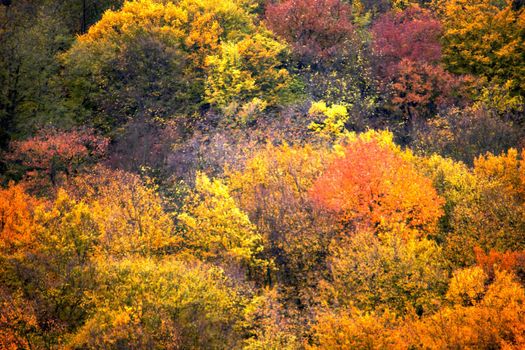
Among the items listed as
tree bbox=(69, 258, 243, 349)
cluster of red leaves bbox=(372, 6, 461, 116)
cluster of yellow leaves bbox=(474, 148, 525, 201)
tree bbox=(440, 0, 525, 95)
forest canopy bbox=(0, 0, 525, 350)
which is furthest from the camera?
tree bbox=(440, 0, 525, 95)

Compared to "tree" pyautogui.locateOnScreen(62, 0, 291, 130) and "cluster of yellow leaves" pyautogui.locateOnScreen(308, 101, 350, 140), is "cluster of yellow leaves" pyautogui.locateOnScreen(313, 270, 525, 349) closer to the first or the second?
"cluster of yellow leaves" pyautogui.locateOnScreen(308, 101, 350, 140)

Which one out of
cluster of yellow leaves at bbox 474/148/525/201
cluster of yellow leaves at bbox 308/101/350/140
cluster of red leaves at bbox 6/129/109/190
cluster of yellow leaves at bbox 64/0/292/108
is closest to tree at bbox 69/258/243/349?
cluster of red leaves at bbox 6/129/109/190

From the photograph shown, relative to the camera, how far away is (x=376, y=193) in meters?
51.7

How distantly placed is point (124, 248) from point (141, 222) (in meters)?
3.02

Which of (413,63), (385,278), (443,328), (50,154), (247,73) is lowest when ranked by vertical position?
(443,328)

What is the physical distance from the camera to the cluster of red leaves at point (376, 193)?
1978 inches

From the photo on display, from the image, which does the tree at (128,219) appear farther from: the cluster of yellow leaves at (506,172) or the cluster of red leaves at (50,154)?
the cluster of yellow leaves at (506,172)

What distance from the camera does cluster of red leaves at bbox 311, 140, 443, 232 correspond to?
165 feet

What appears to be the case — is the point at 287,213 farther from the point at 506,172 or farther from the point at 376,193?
the point at 506,172

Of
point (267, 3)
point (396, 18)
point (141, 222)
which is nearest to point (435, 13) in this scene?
point (396, 18)

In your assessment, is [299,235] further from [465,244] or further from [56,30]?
[56,30]

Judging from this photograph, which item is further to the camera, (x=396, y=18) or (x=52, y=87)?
(x=396, y=18)

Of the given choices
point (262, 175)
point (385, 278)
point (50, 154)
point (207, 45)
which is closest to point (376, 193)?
point (262, 175)

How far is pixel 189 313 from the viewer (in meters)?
38.7
